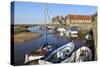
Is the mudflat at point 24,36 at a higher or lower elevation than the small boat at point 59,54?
higher

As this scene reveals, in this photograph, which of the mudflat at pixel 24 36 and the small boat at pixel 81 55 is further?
the small boat at pixel 81 55

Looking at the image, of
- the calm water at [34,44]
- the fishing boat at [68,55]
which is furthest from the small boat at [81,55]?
the calm water at [34,44]

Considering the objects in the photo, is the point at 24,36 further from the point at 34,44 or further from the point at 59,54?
the point at 59,54

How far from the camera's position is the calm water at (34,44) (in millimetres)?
1607

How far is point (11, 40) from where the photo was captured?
5.28 feet

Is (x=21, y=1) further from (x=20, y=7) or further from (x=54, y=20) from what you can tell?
(x=54, y=20)

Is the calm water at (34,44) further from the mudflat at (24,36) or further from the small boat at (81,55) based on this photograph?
the small boat at (81,55)

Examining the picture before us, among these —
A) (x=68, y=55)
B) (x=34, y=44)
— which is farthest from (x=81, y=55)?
(x=34, y=44)

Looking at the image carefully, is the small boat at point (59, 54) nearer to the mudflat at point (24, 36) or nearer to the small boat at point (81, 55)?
the small boat at point (81, 55)

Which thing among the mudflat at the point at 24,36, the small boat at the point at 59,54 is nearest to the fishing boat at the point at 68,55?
the small boat at the point at 59,54

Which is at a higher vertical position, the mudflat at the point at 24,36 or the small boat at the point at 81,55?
the mudflat at the point at 24,36

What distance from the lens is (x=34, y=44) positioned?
1663mm

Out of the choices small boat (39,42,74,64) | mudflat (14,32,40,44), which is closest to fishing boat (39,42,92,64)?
small boat (39,42,74,64)
